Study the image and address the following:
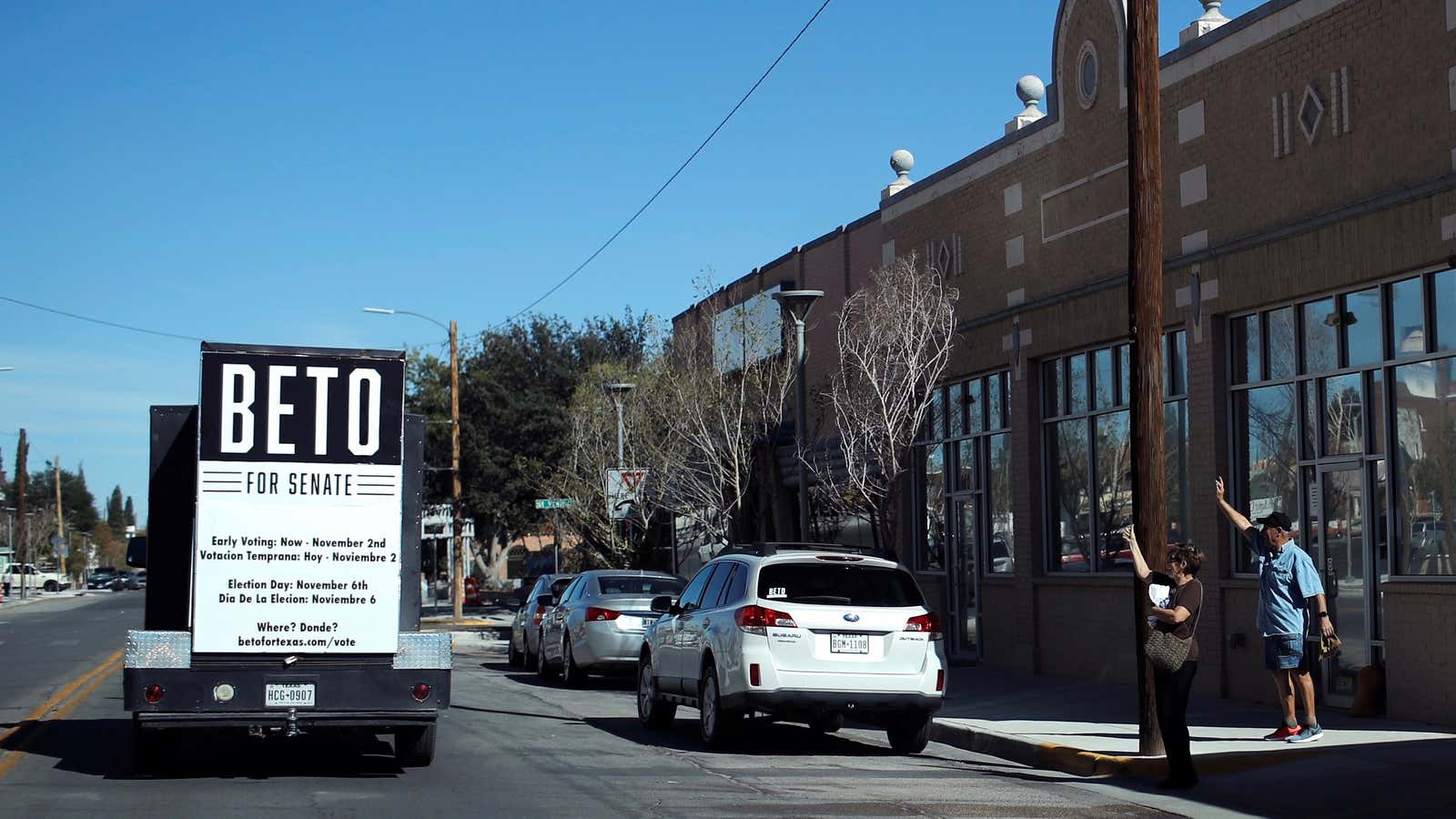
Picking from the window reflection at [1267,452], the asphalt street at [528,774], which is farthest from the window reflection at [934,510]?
the asphalt street at [528,774]

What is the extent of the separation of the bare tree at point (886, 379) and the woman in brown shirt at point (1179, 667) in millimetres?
8379

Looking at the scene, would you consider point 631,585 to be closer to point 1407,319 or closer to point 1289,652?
point 1289,652

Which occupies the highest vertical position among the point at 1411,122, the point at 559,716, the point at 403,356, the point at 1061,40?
the point at 1061,40

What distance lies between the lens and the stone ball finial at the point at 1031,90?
72.9 feet

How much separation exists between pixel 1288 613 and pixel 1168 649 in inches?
102

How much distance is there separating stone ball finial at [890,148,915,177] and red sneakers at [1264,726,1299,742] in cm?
1413

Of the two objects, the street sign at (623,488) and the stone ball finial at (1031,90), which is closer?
the stone ball finial at (1031,90)

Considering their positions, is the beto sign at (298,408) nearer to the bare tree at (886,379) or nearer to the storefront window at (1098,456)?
the bare tree at (886,379)

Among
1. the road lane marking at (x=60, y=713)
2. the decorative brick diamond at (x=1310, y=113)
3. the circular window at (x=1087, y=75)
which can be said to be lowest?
the road lane marking at (x=60, y=713)

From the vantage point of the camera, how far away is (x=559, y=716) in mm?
16844

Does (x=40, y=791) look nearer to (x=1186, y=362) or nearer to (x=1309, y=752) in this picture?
(x=1309, y=752)

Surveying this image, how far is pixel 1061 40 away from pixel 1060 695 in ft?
28.8

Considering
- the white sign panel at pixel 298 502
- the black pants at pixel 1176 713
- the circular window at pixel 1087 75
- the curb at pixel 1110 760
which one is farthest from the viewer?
the circular window at pixel 1087 75

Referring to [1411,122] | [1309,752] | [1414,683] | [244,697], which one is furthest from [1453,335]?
[244,697]
